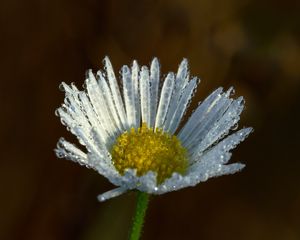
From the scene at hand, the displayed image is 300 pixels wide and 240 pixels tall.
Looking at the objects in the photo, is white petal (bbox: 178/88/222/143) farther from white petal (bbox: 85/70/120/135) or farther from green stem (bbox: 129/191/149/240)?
green stem (bbox: 129/191/149/240)

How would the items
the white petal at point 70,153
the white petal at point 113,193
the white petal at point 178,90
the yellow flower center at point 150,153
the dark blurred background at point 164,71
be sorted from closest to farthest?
the white petal at point 113,193 < the white petal at point 70,153 < the yellow flower center at point 150,153 < the white petal at point 178,90 < the dark blurred background at point 164,71

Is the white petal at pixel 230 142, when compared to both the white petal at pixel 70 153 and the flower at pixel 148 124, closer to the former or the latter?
the flower at pixel 148 124

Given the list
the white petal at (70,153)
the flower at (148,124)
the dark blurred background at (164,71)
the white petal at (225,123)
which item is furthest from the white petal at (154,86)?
the dark blurred background at (164,71)

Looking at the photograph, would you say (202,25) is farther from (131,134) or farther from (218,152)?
(218,152)

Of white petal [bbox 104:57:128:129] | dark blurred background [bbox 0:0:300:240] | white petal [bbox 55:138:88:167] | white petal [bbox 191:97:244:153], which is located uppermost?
dark blurred background [bbox 0:0:300:240]

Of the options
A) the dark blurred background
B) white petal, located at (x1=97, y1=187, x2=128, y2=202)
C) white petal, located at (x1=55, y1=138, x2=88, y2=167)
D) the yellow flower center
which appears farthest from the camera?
the dark blurred background

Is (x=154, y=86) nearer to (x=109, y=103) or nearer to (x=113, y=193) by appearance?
(x=109, y=103)

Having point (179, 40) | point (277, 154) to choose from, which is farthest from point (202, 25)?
point (277, 154)

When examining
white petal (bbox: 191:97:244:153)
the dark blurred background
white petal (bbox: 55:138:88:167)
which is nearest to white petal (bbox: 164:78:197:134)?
white petal (bbox: 191:97:244:153)
